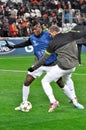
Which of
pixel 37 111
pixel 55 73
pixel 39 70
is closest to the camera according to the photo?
pixel 55 73

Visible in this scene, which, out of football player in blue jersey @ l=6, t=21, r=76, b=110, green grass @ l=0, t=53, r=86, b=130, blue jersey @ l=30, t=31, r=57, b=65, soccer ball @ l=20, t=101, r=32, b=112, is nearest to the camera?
green grass @ l=0, t=53, r=86, b=130

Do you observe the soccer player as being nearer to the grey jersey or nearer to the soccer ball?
the grey jersey

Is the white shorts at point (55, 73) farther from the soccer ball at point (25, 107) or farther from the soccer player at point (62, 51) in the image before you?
the soccer ball at point (25, 107)

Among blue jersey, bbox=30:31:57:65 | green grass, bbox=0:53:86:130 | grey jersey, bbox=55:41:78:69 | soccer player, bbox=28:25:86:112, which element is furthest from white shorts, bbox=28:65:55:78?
green grass, bbox=0:53:86:130

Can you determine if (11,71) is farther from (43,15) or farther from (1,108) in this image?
(43,15)

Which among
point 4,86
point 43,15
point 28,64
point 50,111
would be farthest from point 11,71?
point 43,15

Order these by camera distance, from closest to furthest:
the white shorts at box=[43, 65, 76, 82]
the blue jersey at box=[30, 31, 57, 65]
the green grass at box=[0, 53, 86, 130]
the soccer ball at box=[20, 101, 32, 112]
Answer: the green grass at box=[0, 53, 86, 130] < the white shorts at box=[43, 65, 76, 82] < the soccer ball at box=[20, 101, 32, 112] < the blue jersey at box=[30, 31, 57, 65]

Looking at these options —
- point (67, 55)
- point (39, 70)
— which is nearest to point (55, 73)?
point (67, 55)

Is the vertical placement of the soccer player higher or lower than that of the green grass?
higher

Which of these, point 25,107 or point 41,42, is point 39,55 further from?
point 25,107

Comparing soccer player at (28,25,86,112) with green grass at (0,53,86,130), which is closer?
green grass at (0,53,86,130)

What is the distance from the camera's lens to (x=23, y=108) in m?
12.2

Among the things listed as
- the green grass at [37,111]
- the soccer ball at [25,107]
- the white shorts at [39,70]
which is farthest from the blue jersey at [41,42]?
the green grass at [37,111]

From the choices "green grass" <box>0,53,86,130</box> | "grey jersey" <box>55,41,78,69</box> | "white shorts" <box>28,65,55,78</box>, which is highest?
"grey jersey" <box>55,41,78,69</box>
